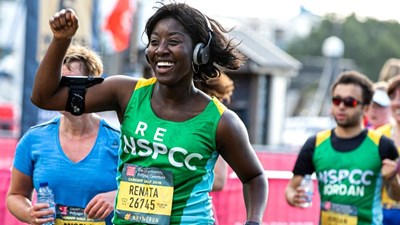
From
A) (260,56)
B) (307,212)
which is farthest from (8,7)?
(307,212)

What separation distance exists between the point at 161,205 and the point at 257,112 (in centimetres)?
1921

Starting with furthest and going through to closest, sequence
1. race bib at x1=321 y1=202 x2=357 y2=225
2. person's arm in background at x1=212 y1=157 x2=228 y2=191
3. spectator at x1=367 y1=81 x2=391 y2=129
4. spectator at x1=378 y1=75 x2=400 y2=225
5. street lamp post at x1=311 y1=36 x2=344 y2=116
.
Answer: street lamp post at x1=311 y1=36 x2=344 y2=116 < spectator at x1=367 y1=81 x2=391 y2=129 < spectator at x1=378 y1=75 x2=400 y2=225 < race bib at x1=321 y1=202 x2=357 y2=225 < person's arm in background at x1=212 y1=157 x2=228 y2=191

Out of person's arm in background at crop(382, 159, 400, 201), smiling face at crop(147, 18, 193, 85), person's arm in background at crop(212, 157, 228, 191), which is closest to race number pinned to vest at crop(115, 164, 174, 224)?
smiling face at crop(147, 18, 193, 85)

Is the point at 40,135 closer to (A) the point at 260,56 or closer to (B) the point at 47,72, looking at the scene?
(B) the point at 47,72

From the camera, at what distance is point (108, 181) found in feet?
18.8

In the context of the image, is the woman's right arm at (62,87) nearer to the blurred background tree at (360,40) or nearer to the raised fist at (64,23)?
the raised fist at (64,23)

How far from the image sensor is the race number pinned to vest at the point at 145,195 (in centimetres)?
481

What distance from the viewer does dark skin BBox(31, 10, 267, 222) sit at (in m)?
4.62

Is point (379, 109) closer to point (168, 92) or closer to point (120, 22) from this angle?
point (168, 92)

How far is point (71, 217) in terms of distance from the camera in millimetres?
5668

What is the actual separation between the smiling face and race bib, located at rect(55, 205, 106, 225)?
1.24 meters

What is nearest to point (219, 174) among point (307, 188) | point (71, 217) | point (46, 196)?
point (307, 188)

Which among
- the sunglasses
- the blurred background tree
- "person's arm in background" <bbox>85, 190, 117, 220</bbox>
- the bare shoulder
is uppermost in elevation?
the blurred background tree

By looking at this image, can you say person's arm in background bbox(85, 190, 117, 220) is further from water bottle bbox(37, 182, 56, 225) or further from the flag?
the flag
